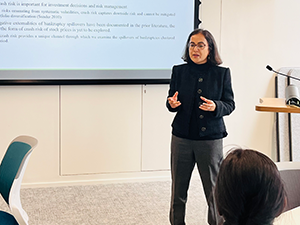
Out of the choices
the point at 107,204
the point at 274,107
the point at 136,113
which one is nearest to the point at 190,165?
the point at 274,107

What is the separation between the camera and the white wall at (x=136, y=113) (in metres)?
3.53

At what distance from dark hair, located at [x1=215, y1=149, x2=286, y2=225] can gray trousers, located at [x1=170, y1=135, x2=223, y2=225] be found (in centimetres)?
137

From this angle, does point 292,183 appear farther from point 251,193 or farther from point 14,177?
point 14,177

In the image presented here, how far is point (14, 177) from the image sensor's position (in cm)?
185

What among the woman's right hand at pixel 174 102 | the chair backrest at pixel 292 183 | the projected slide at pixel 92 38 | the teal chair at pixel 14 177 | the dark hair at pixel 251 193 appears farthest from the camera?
the projected slide at pixel 92 38

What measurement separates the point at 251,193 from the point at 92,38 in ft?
8.96

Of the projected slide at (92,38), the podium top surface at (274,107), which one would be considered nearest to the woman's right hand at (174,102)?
the podium top surface at (274,107)

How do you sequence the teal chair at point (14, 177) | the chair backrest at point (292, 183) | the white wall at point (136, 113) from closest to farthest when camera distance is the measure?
the chair backrest at point (292, 183), the teal chair at point (14, 177), the white wall at point (136, 113)

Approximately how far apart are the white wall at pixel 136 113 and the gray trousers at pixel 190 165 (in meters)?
1.26

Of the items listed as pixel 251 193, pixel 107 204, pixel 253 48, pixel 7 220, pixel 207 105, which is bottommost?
pixel 107 204

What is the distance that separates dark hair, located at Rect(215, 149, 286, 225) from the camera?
1.03m

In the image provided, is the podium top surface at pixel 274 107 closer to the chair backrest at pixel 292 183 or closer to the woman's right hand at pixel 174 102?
the chair backrest at pixel 292 183

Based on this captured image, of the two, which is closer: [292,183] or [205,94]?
[292,183]

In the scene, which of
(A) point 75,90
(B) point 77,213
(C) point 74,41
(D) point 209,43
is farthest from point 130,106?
(D) point 209,43
